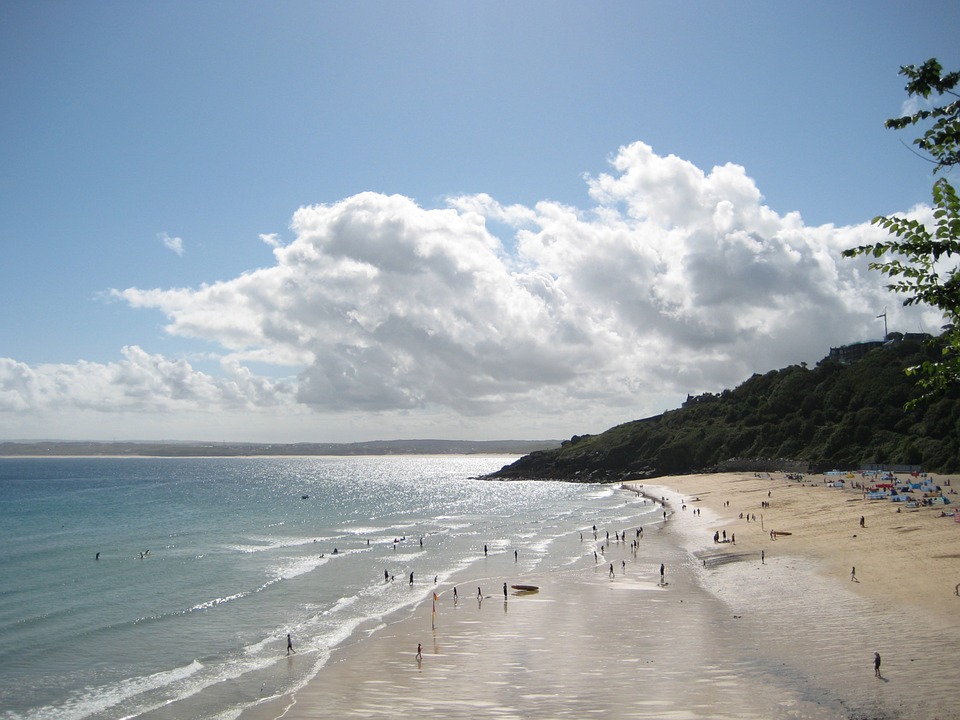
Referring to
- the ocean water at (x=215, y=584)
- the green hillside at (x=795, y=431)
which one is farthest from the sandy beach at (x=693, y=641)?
the green hillside at (x=795, y=431)

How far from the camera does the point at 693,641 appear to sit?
2819 cm

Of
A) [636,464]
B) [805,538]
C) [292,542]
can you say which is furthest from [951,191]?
[636,464]

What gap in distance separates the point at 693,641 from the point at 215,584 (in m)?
30.8

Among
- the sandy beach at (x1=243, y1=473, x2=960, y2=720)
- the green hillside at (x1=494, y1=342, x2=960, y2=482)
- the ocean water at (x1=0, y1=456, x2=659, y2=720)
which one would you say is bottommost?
the ocean water at (x1=0, y1=456, x2=659, y2=720)

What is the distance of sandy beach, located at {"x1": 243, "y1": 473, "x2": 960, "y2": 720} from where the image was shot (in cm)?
2141

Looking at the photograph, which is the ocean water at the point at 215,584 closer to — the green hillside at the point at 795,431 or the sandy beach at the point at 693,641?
the sandy beach at the point at 693,641

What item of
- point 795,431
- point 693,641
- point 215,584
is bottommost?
point 215,584

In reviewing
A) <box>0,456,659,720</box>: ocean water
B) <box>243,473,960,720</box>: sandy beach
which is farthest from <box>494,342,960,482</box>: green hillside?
<box>243,473,960,720</box>: sandy beach

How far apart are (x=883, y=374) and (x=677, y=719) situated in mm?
112237

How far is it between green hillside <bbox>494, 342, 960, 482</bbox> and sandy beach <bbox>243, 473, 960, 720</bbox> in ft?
150

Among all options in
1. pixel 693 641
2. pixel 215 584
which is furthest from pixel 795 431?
pixel 215 584

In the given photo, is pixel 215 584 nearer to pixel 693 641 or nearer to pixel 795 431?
pixel 693 641

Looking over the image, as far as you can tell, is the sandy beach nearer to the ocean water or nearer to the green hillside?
the ocean water

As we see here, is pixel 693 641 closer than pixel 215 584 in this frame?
Yes
